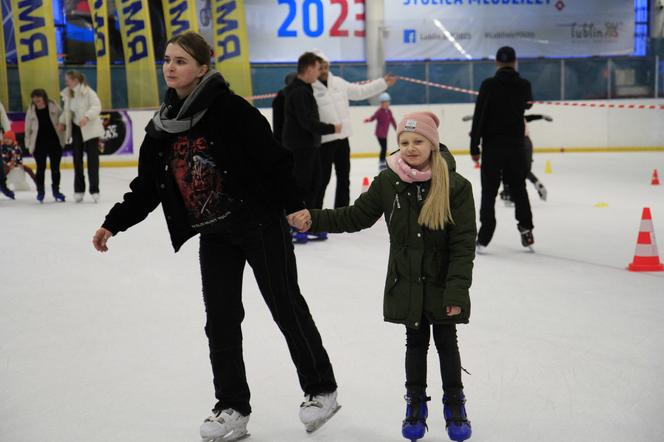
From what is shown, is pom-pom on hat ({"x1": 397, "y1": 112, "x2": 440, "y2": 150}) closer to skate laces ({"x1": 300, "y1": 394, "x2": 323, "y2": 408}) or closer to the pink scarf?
the pink scarf

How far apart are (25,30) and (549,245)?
13085mm

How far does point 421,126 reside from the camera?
2838 mm

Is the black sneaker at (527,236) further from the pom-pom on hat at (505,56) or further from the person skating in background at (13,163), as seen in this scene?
the person skating in background at (13,163)

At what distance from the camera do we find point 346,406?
3320mm

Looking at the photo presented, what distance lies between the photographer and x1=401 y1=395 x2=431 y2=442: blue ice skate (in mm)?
2877

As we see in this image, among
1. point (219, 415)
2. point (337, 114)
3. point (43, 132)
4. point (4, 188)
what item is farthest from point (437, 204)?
point (4, 188)

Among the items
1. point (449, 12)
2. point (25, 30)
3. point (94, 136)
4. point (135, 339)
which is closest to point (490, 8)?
point (449, 12)

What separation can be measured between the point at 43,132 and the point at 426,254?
8.58 metres

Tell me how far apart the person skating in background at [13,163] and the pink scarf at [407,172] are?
964 centimetres

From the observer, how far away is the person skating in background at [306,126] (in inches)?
275

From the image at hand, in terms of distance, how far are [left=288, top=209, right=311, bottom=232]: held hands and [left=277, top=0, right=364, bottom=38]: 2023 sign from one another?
18.1 metres

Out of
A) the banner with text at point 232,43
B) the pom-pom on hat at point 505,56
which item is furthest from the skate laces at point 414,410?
the banner with text at point 232,43

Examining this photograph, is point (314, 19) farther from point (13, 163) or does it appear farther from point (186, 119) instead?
point (186, 119)

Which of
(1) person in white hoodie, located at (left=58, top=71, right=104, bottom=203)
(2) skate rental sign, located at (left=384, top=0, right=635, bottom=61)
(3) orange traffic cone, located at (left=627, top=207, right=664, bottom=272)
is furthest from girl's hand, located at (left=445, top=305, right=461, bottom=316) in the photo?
(2) skate rental sign, located at (left=384, top=0, right=635, bottom=61)
